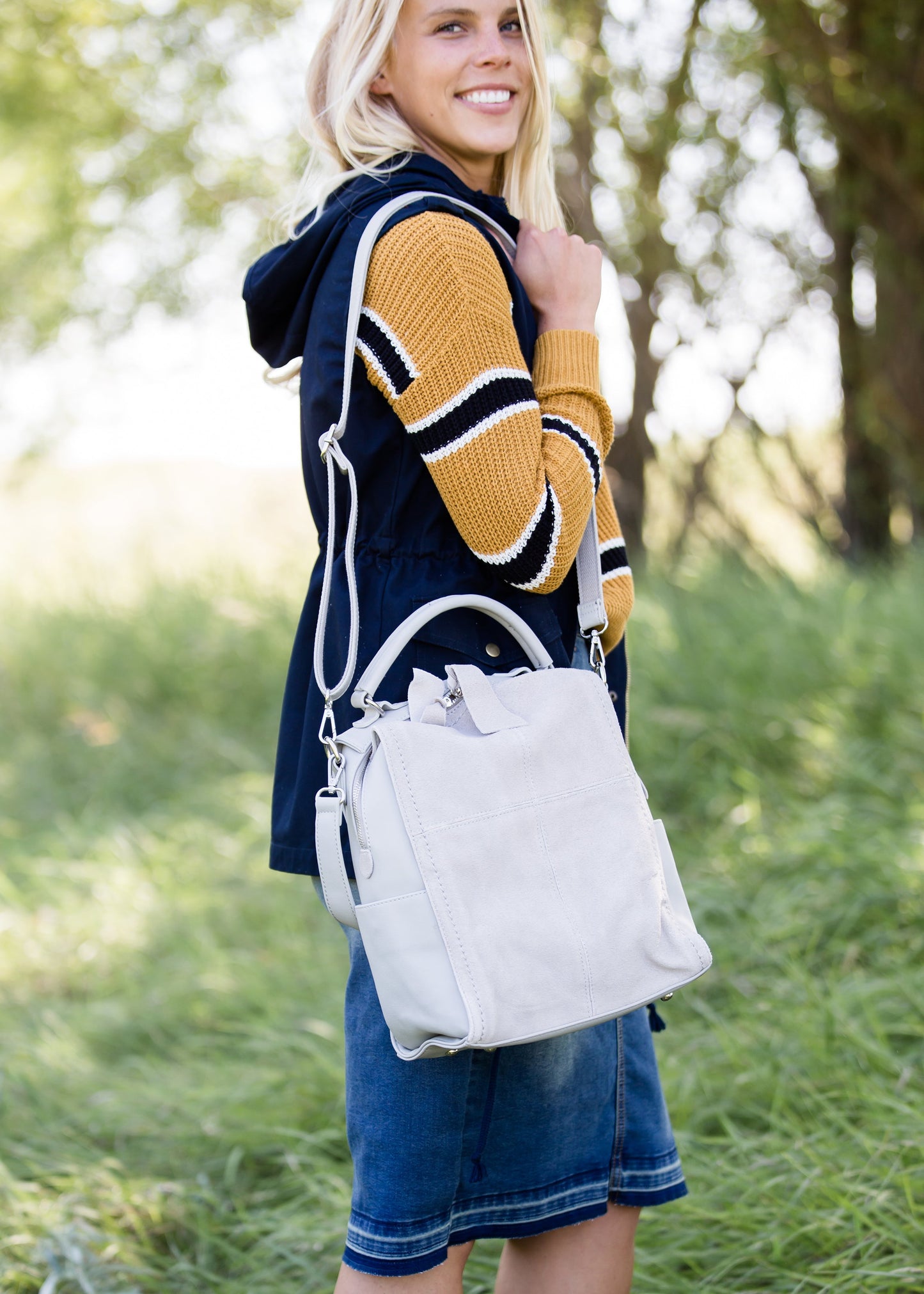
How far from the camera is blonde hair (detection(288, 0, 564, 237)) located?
56.5 inches

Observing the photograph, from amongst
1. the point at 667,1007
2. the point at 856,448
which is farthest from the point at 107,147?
the point at 667,1007

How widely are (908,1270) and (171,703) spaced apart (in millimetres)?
4626

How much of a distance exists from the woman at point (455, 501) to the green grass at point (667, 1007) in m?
0.67

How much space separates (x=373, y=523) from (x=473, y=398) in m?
0.20

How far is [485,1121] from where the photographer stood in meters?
1.36

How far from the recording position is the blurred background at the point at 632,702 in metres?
2.24

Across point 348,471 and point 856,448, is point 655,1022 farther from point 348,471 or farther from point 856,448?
point 856,448

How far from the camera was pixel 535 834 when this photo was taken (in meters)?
1.21

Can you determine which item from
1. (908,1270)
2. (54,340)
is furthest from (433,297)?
(54,340)

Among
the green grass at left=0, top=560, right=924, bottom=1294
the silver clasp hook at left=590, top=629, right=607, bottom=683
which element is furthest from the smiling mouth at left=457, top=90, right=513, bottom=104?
the green grass at left=0, top=560, right=924, bottom=1294

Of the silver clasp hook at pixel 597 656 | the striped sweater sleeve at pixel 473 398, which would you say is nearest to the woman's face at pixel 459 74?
the striped sweater sleeve at pixel 473 398

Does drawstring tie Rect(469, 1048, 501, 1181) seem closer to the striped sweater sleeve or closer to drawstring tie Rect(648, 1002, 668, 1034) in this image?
drawstring tie Rect(648, 1002, 668, 1034)

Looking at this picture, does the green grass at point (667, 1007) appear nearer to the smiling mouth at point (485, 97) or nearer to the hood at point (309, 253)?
the hood at point (309, 253)

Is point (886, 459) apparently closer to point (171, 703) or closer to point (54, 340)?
point (171, 703)
